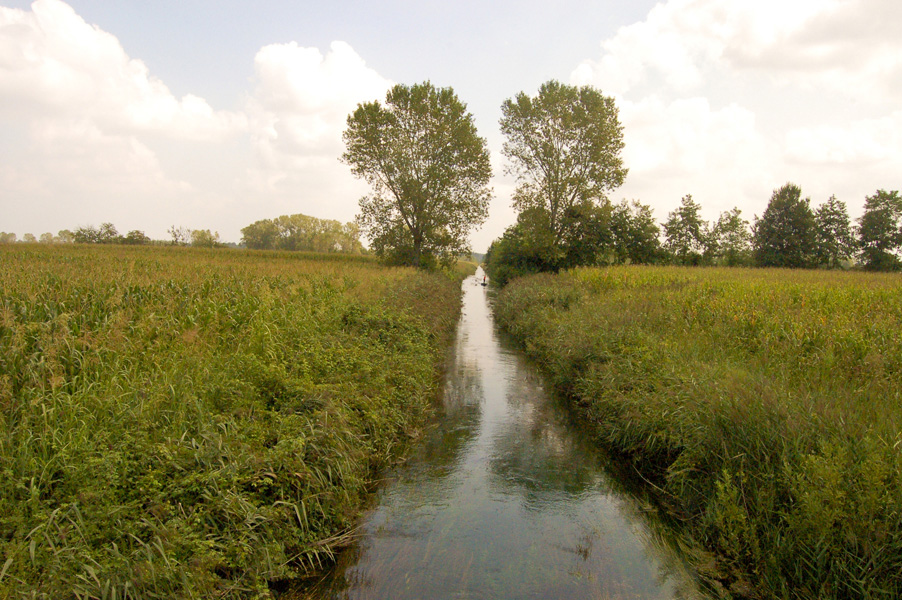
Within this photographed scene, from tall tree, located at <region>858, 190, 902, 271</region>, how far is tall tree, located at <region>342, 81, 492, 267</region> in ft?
119

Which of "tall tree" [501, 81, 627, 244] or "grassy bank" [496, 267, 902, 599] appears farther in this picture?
"tall tree" [501, 81, 627, 244]

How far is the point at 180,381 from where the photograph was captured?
18.1ft

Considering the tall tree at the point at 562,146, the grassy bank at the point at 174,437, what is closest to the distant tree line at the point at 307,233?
the tall tree at the point at 562,146

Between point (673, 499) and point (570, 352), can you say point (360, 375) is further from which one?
point (570, 352)

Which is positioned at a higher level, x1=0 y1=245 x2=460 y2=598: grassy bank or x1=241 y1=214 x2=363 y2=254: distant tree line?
x1=241 y1=214 x2=363 y2=254: distant tree line

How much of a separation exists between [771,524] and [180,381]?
5.96 metres

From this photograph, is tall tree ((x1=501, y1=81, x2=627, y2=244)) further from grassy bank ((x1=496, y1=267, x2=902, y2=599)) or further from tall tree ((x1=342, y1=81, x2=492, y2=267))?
grassy bank ((x1=496, y1=267, x2=902, y2=599))


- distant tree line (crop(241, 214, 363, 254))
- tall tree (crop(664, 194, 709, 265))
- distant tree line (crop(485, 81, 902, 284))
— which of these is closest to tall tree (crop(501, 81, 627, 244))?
distant tree line (crop(485, 81, 902, 284))

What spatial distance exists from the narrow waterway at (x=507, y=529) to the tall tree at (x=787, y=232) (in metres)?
47.6

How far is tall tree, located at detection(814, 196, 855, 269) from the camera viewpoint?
147ft

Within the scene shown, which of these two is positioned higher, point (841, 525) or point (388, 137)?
point (388, 137)

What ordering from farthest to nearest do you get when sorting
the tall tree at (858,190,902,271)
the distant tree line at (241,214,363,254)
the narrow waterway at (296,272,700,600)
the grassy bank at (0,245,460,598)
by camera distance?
the distant tree line at (241,214,363,254)
the tall tree at (858,190,902,271)
the narrow waterway at (296,272,700,600)
the grassy bank at (0,245,460,598)

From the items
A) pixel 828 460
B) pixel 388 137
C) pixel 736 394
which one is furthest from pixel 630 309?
pixel 388 137

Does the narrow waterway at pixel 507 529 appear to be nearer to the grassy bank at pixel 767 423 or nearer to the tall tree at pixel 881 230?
the grassy bank at pixel 767 423
